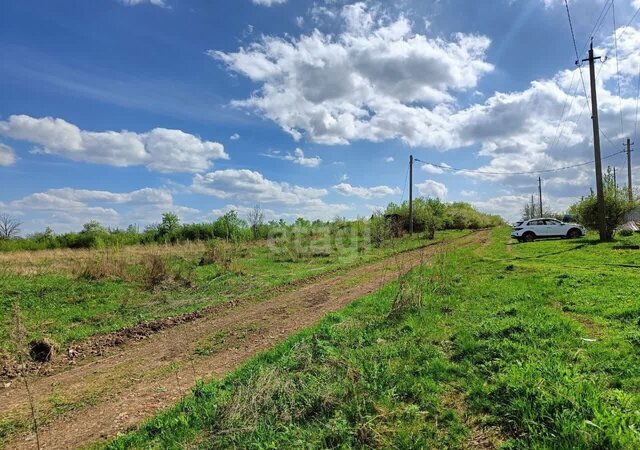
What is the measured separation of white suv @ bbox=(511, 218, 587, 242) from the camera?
26200 mm

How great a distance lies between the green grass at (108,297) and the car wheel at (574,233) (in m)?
18.3

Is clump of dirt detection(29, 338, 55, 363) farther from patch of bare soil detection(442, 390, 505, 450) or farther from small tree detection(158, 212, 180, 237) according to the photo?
small tree detection(158, 212, 180, 237)

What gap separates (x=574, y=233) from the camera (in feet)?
85.1

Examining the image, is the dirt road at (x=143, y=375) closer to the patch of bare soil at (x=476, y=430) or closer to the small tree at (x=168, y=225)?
the patch of bare soil at (x=476, y=430)

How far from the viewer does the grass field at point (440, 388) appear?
130 inches

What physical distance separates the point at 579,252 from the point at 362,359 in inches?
642

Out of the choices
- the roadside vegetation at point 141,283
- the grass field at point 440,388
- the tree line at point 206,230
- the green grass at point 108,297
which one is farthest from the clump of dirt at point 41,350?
the tree line at point 206,230

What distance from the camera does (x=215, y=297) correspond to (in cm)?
1232

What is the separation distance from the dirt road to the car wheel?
23.4 metres

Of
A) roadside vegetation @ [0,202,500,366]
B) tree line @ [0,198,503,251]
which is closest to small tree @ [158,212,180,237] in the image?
tree line @ [0,198,503,251]

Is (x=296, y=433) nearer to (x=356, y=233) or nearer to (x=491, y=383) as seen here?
(x=491, y=383)

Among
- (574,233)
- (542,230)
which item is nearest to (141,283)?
(542,230)

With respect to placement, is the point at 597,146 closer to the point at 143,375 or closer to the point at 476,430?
the point at 476,430

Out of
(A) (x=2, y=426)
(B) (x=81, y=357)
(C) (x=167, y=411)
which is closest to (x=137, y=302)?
(B) (x=81, y=357)
